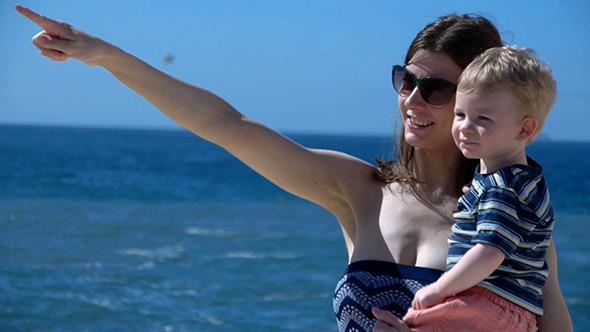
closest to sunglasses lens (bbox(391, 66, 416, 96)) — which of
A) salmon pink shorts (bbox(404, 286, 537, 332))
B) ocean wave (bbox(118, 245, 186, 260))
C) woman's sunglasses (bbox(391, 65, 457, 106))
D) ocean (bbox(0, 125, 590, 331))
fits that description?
woman's sunglasses (bbox(391, 65, 457, 106))

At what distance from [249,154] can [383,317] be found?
24.8 inches

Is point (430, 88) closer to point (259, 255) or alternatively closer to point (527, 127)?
point (527, 127)

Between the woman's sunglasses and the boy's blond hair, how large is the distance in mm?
201

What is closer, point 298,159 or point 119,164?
point 298,159

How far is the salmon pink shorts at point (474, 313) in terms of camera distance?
1.92m

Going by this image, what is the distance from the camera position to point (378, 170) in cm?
243

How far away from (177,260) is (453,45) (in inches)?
507

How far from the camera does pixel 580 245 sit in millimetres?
17609

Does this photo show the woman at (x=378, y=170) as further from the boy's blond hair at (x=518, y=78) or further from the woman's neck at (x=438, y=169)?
the boy's blond hair at (x=518, y=78)

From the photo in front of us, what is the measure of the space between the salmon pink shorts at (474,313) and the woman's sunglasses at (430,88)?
22.7 inches

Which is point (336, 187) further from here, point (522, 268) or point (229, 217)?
point (229, 217)

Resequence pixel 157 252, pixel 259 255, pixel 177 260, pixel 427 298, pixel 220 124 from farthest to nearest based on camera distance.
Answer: pixel 157 252, pixel 259 255, pixel 177 260, pixel 220 124, pixel 427 298

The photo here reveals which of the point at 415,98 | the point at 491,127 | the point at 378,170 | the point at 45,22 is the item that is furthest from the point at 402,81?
the point at 45,22

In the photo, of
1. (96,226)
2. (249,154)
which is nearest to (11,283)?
(96,226)
